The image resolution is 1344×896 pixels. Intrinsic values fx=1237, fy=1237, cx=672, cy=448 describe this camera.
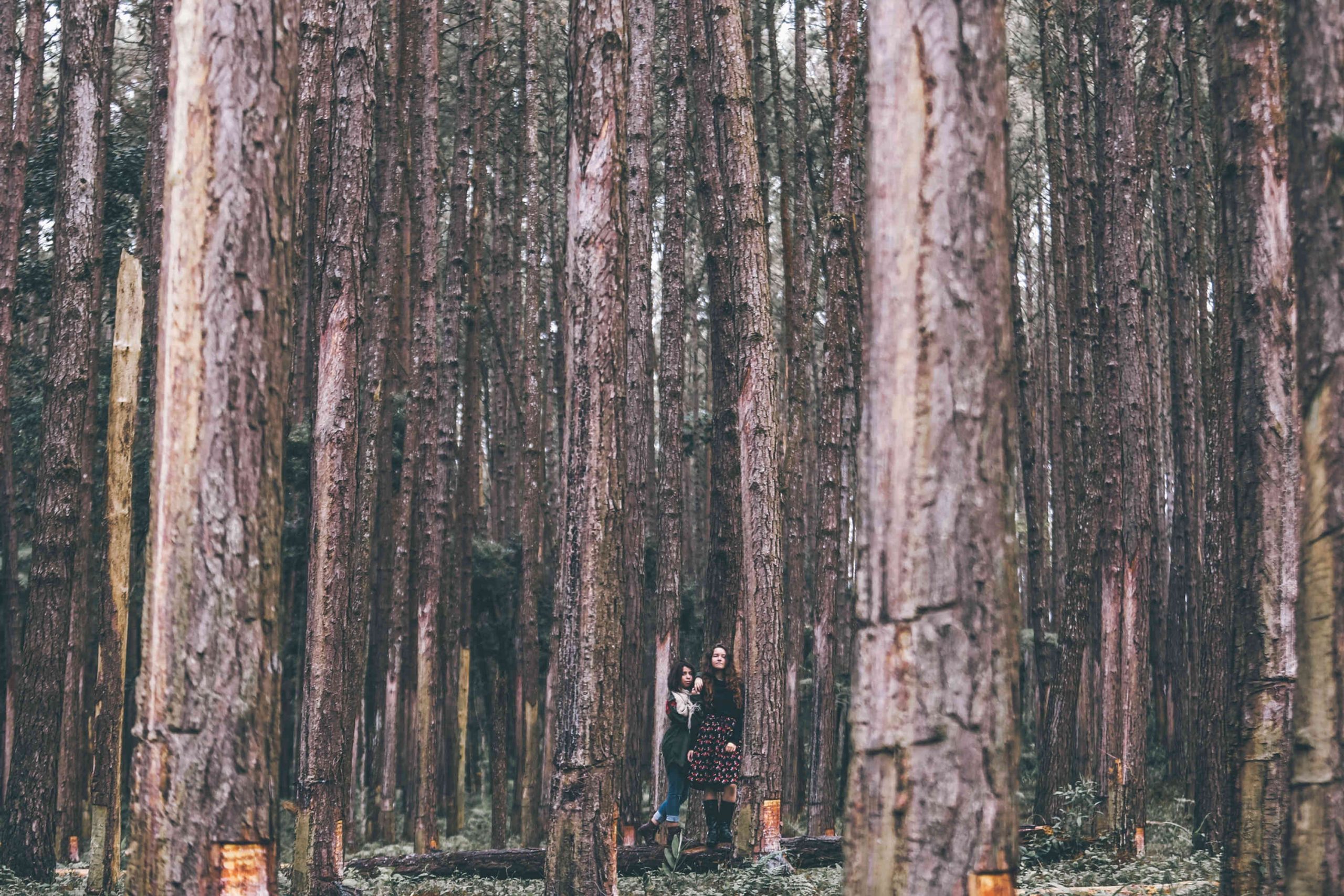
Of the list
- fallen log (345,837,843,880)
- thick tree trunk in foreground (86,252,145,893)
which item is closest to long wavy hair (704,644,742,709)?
fallen log (345,837,843,880)

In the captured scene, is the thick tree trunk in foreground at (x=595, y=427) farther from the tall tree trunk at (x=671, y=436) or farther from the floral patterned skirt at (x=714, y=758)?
the tall tree trunk at (x=671, y=436)

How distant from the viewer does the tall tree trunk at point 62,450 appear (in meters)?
9.63

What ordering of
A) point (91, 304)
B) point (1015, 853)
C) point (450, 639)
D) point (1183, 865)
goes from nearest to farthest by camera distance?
point (1015, 853), point (1183, 865), point (91, 304), point (450, 639)

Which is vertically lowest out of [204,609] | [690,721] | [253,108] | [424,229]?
[690,721]

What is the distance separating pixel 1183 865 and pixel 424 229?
9.46m

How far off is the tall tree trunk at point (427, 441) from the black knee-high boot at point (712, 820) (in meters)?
3.66

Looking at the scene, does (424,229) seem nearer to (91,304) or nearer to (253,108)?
(91,304)

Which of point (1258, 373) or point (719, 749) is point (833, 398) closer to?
point (719, 749)

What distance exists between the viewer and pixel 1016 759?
10.7ft

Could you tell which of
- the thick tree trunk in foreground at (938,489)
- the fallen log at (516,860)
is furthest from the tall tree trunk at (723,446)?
the thick tree trunk in foreground at (938,489)

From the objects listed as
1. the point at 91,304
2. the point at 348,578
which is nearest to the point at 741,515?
the point at 348,578

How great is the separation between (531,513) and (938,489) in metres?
11.2

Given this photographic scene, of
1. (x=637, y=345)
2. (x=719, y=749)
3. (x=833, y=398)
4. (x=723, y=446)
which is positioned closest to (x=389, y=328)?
(x=637, y=345)

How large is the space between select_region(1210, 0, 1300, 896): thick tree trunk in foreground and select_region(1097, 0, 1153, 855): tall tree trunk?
468cm
